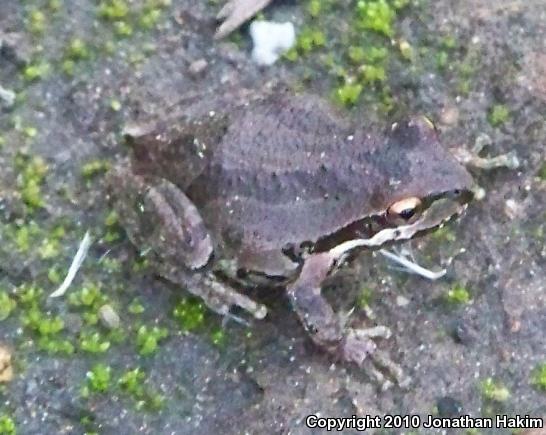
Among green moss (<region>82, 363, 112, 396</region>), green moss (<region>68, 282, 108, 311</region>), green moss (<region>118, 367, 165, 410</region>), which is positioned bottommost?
green moss (<region>118, 367, 165, 410</region>)

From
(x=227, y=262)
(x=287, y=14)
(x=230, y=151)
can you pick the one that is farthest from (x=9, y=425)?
(x=287, y=14)

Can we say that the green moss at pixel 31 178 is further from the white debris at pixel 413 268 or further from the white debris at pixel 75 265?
the white debris at pixel 413 268

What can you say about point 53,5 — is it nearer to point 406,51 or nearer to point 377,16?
point 377,16

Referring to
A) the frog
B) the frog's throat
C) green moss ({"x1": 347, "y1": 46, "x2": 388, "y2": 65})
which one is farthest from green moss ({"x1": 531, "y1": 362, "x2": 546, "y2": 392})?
green moss ({"x1": 347, "y1": 46, "x2": 388, "y2": 65})

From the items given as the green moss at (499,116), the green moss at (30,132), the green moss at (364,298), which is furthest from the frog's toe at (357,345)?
the green moss at (30,132)

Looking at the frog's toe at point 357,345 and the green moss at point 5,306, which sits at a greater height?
the green moss at point 5,306

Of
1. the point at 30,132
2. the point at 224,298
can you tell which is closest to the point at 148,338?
the point at 224,298

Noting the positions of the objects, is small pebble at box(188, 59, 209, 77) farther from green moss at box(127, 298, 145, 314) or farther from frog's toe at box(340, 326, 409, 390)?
frog's toe at box(340, 326, 409, 390)

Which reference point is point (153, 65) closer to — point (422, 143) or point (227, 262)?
point (227, 262)
